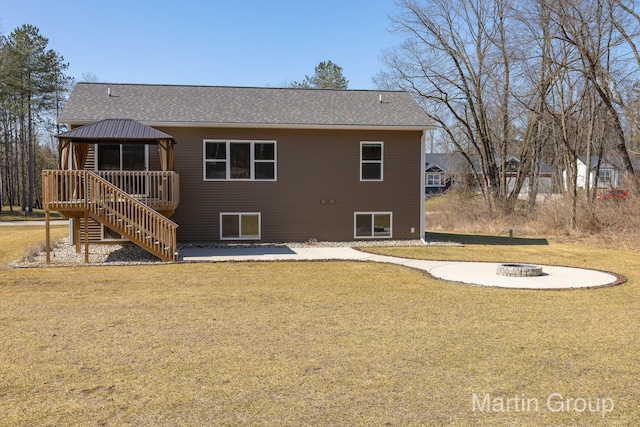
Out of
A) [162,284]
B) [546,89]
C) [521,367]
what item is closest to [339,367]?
[521,367]

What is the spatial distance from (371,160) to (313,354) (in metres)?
13.1

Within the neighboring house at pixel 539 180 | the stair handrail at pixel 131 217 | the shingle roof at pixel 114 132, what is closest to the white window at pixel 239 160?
the shingle roof at pixel 114 132

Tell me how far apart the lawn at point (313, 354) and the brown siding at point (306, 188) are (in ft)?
23.6

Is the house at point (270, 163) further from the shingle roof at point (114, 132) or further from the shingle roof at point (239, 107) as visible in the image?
the shingle roof at point (114, 132)

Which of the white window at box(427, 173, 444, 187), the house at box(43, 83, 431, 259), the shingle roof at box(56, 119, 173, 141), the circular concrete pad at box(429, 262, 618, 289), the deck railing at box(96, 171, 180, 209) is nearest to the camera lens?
the circular concrete pad at box(429, 262, 618, 289)

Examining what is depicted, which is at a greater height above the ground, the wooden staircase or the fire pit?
the wooden staircase

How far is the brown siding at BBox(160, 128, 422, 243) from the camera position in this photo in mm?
17688

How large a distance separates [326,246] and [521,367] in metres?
12.1

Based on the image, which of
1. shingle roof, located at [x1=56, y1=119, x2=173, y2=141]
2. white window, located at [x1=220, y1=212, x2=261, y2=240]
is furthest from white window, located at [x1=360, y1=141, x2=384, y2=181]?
shingle roof, located at [x1=56, y1=119, x2=173, y2=141]

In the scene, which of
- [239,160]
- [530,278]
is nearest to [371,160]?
[239,160]

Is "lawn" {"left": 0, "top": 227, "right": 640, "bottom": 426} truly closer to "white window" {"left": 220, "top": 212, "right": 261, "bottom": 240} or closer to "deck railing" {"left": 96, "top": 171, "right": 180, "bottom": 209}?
"deck railing" {"left": 96, "top": 171, "right": 180, "bottom": 209}

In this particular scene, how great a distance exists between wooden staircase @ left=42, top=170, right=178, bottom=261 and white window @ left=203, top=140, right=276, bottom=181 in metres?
4.16

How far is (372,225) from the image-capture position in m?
18.8

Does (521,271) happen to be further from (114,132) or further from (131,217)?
(114,132)
